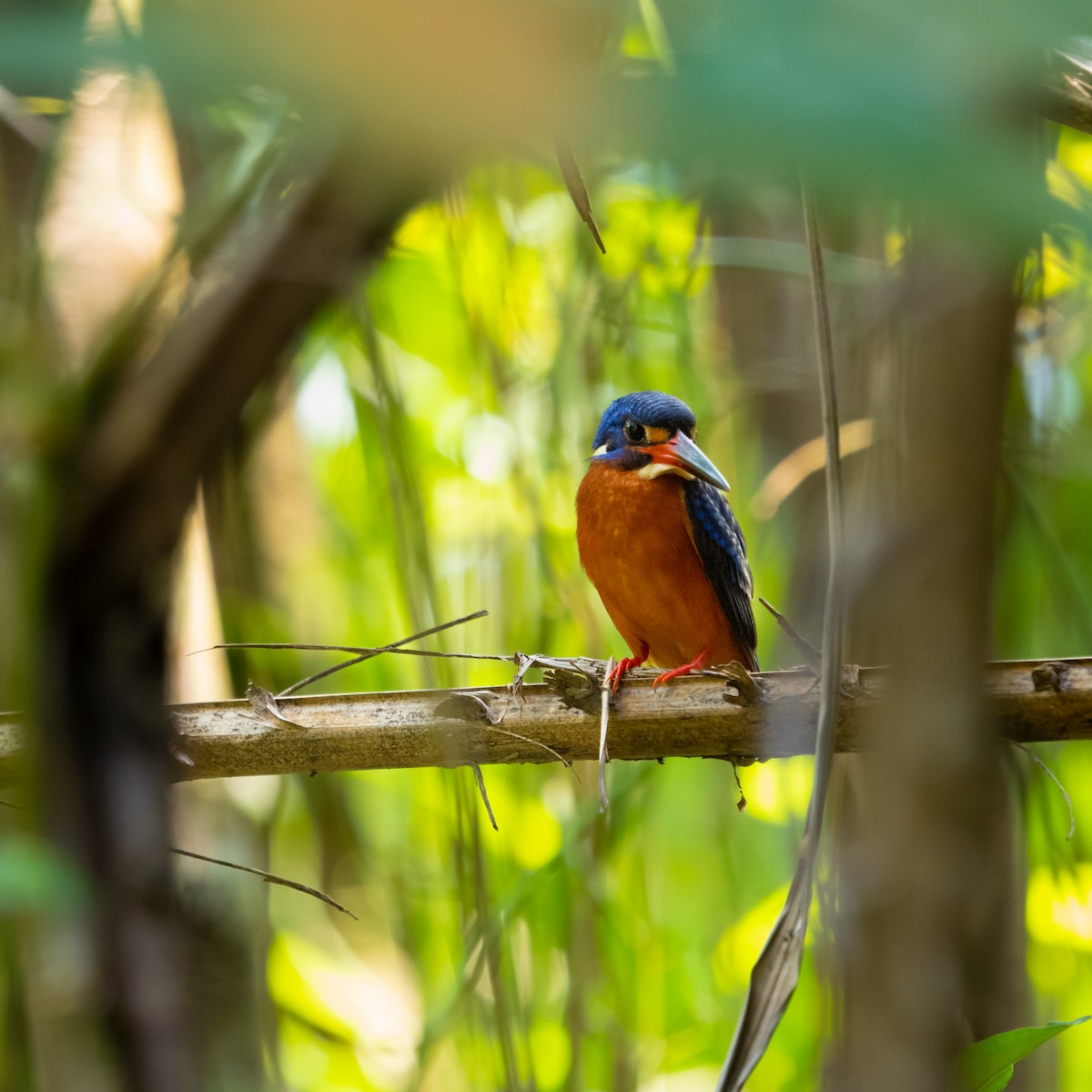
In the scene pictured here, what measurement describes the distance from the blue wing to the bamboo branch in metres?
1.52

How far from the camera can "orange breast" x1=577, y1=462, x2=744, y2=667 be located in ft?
11.0

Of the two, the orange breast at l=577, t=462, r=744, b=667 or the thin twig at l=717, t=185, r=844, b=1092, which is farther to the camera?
the orange breast at l=577, t=462, r=744, b=667

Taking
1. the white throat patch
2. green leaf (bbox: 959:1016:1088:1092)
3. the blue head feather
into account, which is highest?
the blue head feather

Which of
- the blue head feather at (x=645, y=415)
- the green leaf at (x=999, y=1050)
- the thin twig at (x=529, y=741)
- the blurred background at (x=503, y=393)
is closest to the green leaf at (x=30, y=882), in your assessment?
the blurred background at (x=503, y=393)

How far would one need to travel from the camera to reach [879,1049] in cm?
104

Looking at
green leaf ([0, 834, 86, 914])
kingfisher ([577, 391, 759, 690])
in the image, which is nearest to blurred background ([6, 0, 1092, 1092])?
green leaf ([0, 834, 86, 914])

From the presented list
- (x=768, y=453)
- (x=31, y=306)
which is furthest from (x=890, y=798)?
(x=768, y=453)

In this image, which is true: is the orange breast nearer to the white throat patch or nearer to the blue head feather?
the white throat patch

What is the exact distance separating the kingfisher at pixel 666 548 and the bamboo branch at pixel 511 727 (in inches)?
60.0

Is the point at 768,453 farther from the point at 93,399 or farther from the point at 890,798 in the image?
the point at 890,798

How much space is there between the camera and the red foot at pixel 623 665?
188 centimetres

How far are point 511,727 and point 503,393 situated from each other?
0.99 m

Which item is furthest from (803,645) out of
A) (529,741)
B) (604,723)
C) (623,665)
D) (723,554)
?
(723,554)

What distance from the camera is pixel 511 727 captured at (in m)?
1.75
